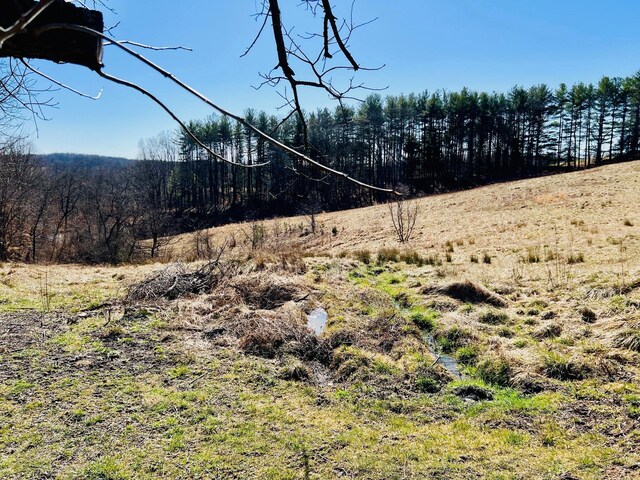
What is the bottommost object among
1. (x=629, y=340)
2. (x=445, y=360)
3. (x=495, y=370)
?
(x=445, y=360)

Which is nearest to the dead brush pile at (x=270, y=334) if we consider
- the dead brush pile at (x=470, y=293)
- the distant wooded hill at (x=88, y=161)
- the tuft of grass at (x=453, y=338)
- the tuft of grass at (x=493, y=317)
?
the tuft of grass at (x=453, y=338)

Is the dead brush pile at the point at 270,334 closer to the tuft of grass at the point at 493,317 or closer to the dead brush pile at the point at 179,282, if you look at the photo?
the dead brush pile at the point at 179,282

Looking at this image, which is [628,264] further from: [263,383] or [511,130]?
[511,130]

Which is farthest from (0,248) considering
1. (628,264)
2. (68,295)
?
(628,264)

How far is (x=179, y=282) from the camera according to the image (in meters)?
9.55

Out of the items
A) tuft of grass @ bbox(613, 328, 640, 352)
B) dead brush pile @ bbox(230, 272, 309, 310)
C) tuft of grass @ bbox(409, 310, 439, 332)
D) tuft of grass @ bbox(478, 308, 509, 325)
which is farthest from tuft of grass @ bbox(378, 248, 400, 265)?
tuft of grass @ bbox(613, 328, 640, 352)

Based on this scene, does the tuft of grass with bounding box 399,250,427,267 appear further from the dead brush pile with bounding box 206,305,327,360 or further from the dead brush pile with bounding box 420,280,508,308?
the dead brush pile with bounding box 206,305,327,360

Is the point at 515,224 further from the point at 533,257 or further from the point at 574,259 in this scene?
the point at 574,259

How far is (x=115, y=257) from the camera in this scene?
75.1 ft

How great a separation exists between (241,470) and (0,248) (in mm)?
24772

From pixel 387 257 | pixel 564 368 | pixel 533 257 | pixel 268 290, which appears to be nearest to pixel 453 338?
pixel 564 368

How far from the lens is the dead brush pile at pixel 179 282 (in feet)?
29.2

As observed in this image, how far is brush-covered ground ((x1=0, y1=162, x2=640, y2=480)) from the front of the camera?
11.4 feet

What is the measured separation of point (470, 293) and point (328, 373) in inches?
152
